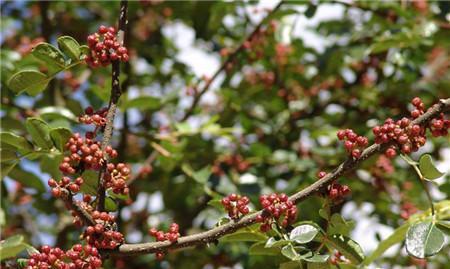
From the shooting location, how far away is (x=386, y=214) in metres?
3.07

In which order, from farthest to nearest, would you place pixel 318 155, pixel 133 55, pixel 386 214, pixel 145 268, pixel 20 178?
pixel 133 55 → pixel 145 268 → pixel 318 155 → pixel 386 214 → pixel 20 178

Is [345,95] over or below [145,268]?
over

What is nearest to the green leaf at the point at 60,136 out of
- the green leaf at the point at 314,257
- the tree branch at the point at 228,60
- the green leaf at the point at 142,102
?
the green leaf at the point at 314,257

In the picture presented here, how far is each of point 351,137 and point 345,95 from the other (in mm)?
2133

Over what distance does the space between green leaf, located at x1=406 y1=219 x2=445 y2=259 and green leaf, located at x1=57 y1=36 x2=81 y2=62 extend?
0.96 metres

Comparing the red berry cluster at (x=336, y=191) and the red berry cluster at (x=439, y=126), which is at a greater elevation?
the red berry cluster at (x=439, y=126)

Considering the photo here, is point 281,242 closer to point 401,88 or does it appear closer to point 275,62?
point 401,88

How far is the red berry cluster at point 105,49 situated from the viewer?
5.71 ft

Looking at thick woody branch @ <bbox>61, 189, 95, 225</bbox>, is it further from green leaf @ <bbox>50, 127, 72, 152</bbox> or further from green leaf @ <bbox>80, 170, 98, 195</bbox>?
green leaf @ <bbox>50, 127, 72, 152</bbox>

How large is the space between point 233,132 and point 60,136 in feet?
5.36

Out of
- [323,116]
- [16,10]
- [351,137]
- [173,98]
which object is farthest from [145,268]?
[351,137]

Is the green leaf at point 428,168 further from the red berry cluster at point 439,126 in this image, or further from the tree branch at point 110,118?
the tree branch at point 110,118

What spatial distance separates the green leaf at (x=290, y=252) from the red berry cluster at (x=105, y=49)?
631mm

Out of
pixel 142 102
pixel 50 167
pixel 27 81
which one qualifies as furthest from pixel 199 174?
pixel 27 81
